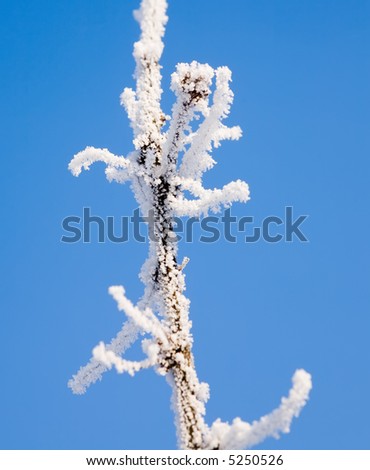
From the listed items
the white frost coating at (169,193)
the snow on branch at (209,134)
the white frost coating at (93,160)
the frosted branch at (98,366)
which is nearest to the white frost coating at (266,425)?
Result: the white frost coating at (169,193)

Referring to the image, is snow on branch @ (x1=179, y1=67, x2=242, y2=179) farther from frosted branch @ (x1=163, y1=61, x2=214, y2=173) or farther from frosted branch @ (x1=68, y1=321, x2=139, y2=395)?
frosted branch @ (x1=68, y1=321, x2=139, y2=395)

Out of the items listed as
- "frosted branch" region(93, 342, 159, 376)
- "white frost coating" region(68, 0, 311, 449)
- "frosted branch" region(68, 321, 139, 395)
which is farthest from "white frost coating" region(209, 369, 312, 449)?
"frosted branch" region(68, 321, 139, 395)

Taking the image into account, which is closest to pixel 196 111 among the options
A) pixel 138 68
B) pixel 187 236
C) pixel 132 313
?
pixel 138 68

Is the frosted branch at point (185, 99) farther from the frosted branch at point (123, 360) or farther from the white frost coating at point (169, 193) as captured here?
the frosted branch at point (123, 360)

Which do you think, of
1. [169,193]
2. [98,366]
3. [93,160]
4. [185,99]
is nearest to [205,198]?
[169,193]

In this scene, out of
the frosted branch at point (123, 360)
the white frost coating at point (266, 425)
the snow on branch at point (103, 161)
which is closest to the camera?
the white frost coating at point (266, 425)

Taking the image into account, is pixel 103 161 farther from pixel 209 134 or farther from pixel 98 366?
pixel 98 366
